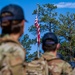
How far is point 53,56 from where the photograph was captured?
7910mm

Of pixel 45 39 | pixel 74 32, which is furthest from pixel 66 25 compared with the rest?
pixel 45 39

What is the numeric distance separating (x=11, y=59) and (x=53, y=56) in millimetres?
3037

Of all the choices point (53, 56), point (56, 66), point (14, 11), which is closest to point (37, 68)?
point (53, 56)

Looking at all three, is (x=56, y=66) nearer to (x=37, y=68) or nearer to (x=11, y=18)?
(x=37, y=68)

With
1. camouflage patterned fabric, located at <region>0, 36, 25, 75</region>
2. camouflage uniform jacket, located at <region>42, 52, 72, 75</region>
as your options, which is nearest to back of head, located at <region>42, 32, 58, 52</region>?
camouflage uniform jacket, located at <region>42, 52, 72, 75</region>

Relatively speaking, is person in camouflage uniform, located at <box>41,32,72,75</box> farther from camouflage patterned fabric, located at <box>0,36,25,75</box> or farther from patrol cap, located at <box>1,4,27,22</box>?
camouflage patterned fabric, located at <box>0,36,25,75</box>

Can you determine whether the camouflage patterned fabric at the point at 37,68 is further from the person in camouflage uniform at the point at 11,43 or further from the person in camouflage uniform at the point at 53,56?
the person in camouflage uniform at the point at 11,43

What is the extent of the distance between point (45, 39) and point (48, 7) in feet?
203

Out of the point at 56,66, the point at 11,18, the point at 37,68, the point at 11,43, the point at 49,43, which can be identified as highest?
the point at 11,18

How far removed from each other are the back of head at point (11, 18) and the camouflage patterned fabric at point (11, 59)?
126 millimetres

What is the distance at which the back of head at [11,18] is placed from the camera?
4996 millimetres

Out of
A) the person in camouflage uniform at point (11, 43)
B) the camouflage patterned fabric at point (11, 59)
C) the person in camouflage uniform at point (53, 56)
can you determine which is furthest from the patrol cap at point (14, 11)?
the person in camouflage uniform at point (53, 56)

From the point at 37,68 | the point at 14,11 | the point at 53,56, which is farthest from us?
the point at 53,56

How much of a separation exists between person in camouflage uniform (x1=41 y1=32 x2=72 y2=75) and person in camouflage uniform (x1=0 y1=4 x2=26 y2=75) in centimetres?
280
